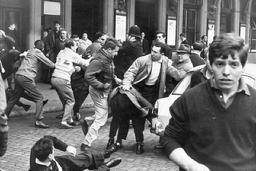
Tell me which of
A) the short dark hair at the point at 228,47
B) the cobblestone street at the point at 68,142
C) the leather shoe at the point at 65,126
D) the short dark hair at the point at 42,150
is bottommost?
the cobblestone street at the point at 68,142

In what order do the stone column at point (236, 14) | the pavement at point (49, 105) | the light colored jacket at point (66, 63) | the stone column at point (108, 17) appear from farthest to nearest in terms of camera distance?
the stone column at point (236, 14), the stone column at point (108, 17), the pavement at point (49, 105), the light colored jacket at point (66, 63)

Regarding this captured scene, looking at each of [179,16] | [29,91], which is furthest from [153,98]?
[179,16]

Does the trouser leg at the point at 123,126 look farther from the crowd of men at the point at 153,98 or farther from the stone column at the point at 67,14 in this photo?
the stone column at the point at 67,14

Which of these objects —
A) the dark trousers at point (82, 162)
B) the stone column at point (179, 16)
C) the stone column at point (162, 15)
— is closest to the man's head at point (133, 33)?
the dark trousers at point (82, 162)

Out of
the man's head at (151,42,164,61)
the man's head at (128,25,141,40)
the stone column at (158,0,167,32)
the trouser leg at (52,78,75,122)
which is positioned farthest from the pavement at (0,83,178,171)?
the stone column at (158,0,167,32)

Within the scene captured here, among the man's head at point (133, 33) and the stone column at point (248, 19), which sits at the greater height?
the stone column at point (248, 19)

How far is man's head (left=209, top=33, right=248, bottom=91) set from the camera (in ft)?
9.43

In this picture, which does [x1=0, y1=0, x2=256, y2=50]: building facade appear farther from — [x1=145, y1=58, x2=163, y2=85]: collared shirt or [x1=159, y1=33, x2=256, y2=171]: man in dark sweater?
[x1=159, y1=33, x2=256, y2=171]: man in dark sweater

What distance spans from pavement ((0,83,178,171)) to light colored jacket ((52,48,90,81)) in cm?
100

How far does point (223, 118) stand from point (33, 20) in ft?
46.4

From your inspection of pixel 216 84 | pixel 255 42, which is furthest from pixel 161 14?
pixel 216 84

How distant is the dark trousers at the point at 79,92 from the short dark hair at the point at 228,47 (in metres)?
8.38

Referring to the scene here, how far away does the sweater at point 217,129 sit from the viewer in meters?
2.88

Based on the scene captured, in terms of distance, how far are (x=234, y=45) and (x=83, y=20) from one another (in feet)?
54.1
